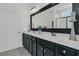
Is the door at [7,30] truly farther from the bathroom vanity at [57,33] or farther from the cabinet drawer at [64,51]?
the cabinet drawer at [64,51]

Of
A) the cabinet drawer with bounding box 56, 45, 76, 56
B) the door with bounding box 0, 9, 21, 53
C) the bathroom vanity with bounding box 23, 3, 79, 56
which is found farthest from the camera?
the door with bounding box 0, 9, 21, 53

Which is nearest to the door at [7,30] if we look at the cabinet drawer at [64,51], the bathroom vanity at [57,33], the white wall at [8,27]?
the white wall at [8,27]

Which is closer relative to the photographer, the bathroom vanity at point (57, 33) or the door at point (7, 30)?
the bathroom vanity at point (57, 33)

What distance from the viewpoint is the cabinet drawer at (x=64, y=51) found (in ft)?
3.62

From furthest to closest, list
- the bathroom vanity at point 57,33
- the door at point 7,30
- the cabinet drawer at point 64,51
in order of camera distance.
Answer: the door at point 7,30 → the bathroom vanity at point 57,33 → the cabinet drawer at point 64,51

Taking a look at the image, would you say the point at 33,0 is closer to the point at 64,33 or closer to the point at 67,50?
the point at 67,50

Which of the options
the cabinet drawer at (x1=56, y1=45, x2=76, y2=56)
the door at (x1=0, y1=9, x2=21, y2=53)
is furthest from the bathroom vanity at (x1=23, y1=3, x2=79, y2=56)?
the door at (x1=0, y1=9, x2=21, y2=53)

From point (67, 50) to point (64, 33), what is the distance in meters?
Answer: 0.84

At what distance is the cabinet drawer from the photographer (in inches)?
43.4

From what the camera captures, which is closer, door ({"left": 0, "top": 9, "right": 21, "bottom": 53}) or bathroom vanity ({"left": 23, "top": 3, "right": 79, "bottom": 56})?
bathroom vanity ({"left": 23, "top": 3, "right": 79, "bottom": 56})

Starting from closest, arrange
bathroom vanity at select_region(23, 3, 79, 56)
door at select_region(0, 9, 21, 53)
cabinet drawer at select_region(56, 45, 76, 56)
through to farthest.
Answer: cabinet drawer at select_region(56, 45, 76, 56) < bathroom vanity at select_region(23, 3, 79, 56) < door at select_region(0, 9, 21, 53)

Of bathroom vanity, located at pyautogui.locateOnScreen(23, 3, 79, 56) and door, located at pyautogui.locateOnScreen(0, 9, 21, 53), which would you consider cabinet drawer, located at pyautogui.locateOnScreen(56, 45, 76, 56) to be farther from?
door, located at pyautogui.locateOnScreen(0, 9, 21, 53)

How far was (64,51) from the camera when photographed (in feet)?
4.02

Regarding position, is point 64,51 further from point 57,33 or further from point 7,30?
point 7,30
